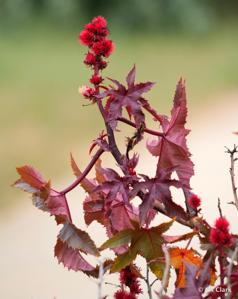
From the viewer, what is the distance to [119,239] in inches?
45.8

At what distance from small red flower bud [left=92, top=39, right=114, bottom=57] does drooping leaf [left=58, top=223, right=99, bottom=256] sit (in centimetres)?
28

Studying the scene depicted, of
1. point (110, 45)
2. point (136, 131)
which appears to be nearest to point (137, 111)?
point (136, 131)

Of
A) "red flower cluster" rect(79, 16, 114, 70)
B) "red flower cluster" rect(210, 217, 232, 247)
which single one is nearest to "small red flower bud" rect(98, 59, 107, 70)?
"red flower cluster" rect(79, 16, 114, 70)

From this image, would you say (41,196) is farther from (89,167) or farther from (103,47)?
(103,47)

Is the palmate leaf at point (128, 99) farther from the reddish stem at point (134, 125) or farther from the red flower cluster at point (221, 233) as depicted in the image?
the red flower cluster at point (221, 233)

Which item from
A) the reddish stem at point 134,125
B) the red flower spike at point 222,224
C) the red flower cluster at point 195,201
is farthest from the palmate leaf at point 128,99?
the red flower spike at point 222,224

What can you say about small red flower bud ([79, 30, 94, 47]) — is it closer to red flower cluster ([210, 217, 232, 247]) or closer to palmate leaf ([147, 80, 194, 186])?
palmate leaf ([147, 80, 194, 186])

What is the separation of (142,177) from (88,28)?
0.85ft

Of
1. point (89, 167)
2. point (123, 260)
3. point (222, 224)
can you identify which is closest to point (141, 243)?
point (123, 260)

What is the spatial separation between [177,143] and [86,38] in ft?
0.72

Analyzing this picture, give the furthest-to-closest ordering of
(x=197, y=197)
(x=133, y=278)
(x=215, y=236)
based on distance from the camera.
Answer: (x=133, y=278)
(x=197, y=197)
(x=215, y=236)

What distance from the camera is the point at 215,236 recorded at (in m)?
0.97

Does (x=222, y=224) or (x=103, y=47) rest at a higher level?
(x=103, y=47)

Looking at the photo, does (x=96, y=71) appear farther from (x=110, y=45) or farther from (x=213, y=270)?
(x=213, y=270)
